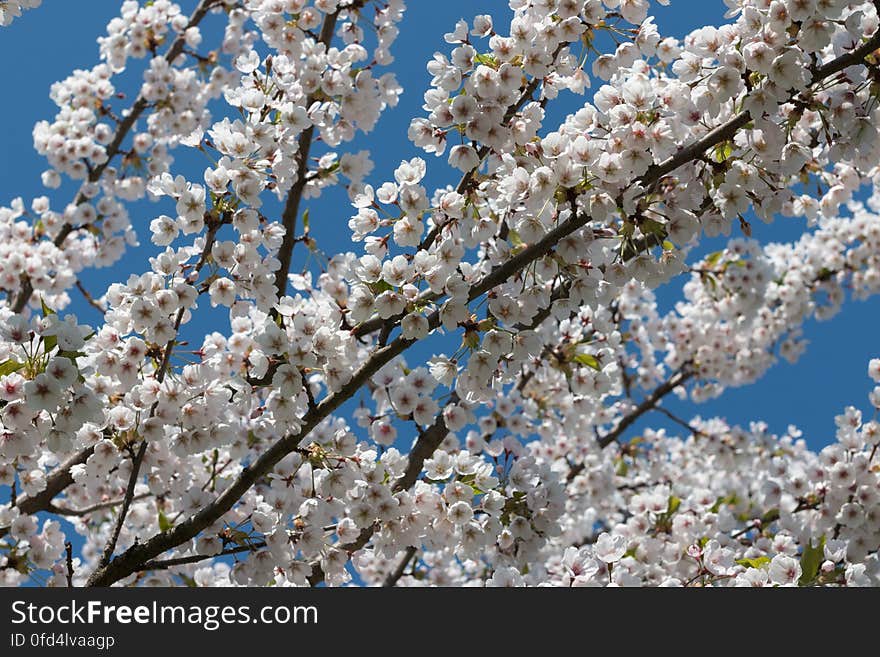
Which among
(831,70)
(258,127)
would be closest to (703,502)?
(831,70)

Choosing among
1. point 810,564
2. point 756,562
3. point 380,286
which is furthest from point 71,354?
point 810,564

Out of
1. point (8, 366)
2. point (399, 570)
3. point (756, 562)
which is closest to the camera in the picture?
point (8, 366)

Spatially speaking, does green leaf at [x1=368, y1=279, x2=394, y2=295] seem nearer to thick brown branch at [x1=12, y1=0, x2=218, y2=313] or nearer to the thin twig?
the thin twig

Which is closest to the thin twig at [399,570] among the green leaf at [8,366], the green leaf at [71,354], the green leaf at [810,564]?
the green leaf at [810,564]

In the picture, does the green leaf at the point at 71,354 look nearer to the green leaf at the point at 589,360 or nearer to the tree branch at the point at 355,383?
the tree branch at the point at 355,383

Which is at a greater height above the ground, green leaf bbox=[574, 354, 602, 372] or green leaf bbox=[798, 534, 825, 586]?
green leaf bbox=[574, 354, 602, 372]

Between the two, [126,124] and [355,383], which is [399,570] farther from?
[126,124]

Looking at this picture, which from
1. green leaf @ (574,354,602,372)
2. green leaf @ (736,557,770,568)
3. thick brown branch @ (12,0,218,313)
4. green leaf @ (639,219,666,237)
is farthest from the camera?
thick brown branch @ (12,0,218,313)

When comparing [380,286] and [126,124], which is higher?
[126,124]

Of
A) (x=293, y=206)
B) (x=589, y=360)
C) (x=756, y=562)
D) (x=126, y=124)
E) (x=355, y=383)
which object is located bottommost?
(x=756, y=562)

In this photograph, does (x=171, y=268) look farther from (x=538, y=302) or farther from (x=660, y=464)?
(x=660, y=464)

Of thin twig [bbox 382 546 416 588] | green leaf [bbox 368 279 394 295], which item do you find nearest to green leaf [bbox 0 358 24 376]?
green leaf [bbox 368 279 394 295]

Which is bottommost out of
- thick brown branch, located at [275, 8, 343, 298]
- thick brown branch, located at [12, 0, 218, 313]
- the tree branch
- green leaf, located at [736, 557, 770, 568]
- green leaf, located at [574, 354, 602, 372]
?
green leaf, located at [736, 557, 770, 568]

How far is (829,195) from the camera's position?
4934 millimetres
